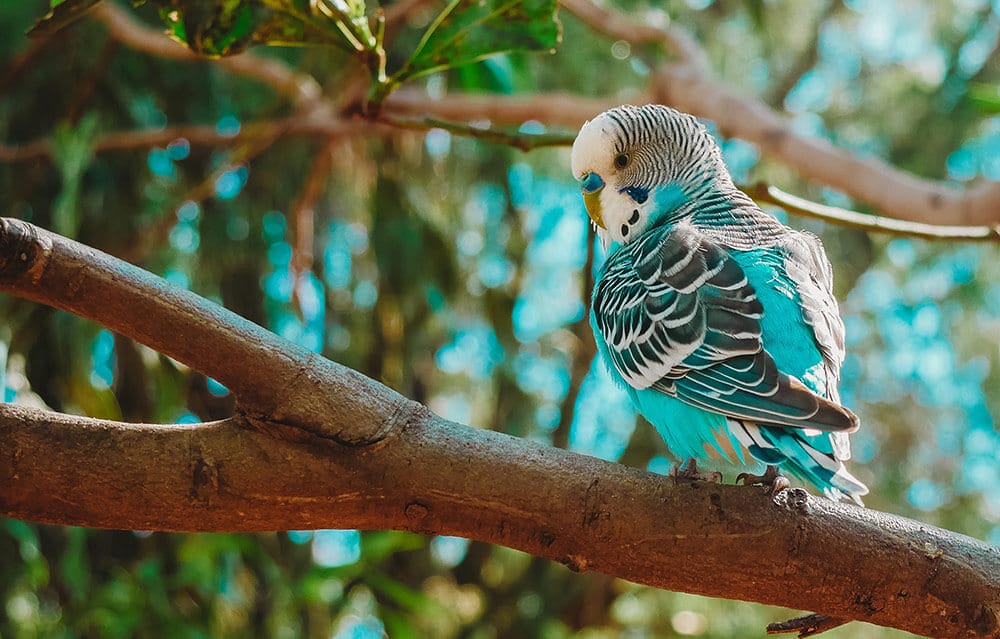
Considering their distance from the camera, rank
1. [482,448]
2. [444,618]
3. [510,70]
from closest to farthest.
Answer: [482,448], [510,70], [444,618]

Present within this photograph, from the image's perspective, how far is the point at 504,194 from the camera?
5992 millimetres

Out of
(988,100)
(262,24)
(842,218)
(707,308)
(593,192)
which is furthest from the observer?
(988,100)

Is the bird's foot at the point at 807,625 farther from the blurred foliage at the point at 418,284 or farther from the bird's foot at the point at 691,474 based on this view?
the blurred foliage at the point at 418,284

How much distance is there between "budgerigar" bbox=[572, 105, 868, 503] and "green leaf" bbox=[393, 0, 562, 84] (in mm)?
330

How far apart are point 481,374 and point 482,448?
16.8 ft

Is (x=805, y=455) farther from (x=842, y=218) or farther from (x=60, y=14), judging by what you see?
(x=60, y=14)

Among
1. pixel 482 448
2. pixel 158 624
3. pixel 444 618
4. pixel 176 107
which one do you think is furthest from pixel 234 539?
pixel 482 448

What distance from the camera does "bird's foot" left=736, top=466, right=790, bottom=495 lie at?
1953 millimetres

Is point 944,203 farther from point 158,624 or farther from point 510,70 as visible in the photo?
point 158,624

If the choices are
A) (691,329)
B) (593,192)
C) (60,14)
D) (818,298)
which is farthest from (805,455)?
(60,14)

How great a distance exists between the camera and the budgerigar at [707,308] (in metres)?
2.04

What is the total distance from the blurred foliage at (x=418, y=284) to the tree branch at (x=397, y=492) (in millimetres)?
1984

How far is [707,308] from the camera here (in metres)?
2.35

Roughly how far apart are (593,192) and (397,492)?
1.23 metres
